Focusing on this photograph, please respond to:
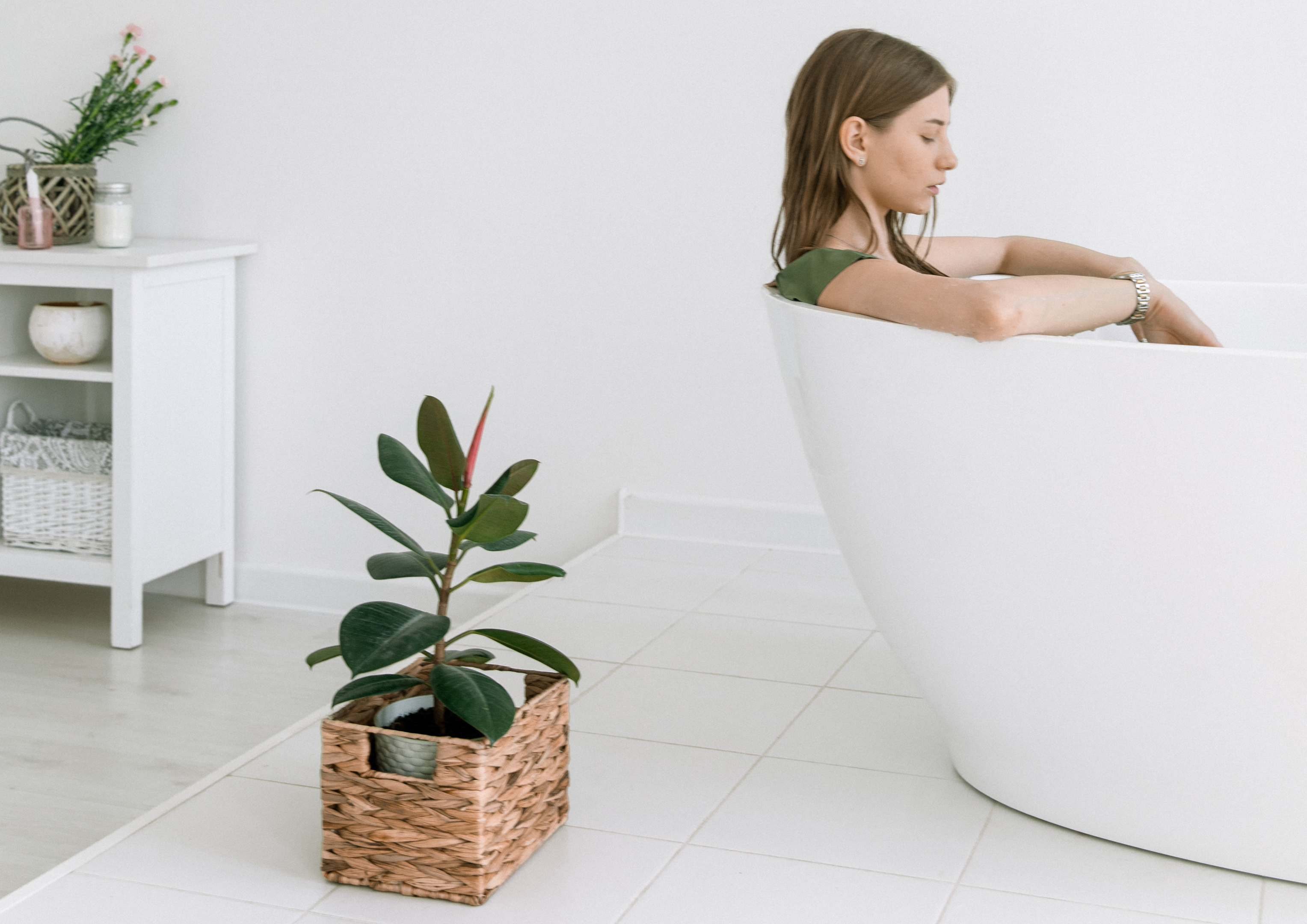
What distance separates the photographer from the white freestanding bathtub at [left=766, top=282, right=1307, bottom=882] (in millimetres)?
1220

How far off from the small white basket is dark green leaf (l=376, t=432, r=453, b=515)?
1.47m

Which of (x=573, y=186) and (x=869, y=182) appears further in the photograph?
(x=573, y=186)

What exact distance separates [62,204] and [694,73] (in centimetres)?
123

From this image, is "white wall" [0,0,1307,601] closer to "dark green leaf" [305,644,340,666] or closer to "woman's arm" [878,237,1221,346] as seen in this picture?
"woman's arm" [878,237,1221,346]

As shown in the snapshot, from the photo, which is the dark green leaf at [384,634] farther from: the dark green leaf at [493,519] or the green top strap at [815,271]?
the green top strap at [815,271]

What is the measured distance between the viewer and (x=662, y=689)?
1.91 meters

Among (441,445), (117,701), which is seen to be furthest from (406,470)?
(117,701)

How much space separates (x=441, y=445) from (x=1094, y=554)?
62 cm

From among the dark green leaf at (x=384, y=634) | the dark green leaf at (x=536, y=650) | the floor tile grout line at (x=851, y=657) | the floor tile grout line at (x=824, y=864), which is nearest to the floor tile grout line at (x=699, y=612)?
the floor tile grout line at (x=851, y=657)

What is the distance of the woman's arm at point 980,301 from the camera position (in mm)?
1257

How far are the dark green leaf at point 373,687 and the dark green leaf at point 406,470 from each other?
17 cm

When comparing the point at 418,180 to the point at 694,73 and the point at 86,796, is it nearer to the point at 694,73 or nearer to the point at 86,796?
the point at 694,73

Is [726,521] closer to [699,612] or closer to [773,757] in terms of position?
[699,612]

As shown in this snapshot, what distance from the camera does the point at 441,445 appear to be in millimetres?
1317
